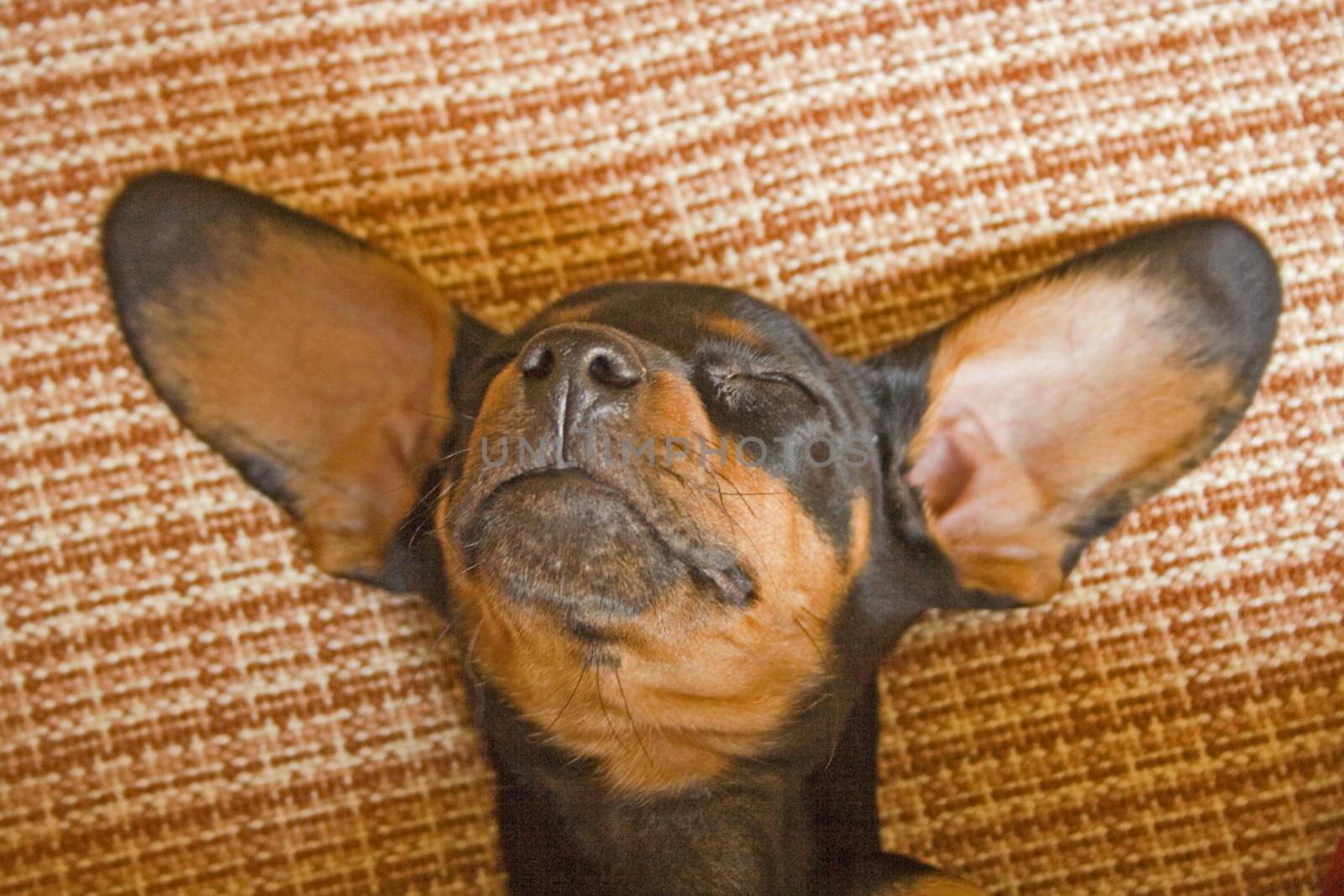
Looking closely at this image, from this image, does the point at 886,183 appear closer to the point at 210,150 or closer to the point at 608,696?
the point at 608,696

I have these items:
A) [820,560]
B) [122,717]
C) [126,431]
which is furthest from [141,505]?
[820,560]

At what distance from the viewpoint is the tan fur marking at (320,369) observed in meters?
1.62

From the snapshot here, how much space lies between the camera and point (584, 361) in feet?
3.92

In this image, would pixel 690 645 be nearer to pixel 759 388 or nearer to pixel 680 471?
pixel 680 471

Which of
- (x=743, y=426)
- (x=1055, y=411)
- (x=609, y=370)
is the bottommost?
(x=1055, y=411)

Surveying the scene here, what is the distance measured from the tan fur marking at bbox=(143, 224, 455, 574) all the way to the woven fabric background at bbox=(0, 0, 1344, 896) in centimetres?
23

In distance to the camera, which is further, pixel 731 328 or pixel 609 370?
pixel 731 328

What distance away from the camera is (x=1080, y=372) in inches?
62.2

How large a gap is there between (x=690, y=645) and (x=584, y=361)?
0.36 m

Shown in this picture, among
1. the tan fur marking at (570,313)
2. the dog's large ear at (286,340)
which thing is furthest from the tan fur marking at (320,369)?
the tan fur marking at (570,313)

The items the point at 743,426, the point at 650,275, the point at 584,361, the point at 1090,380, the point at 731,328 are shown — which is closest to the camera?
the point at 584,361

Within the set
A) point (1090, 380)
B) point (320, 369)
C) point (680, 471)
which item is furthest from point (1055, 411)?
point (320, 369)

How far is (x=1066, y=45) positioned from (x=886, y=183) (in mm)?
389

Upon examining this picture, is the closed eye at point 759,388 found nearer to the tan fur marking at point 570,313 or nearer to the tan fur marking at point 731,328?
the tan fur marking at point 731,328
